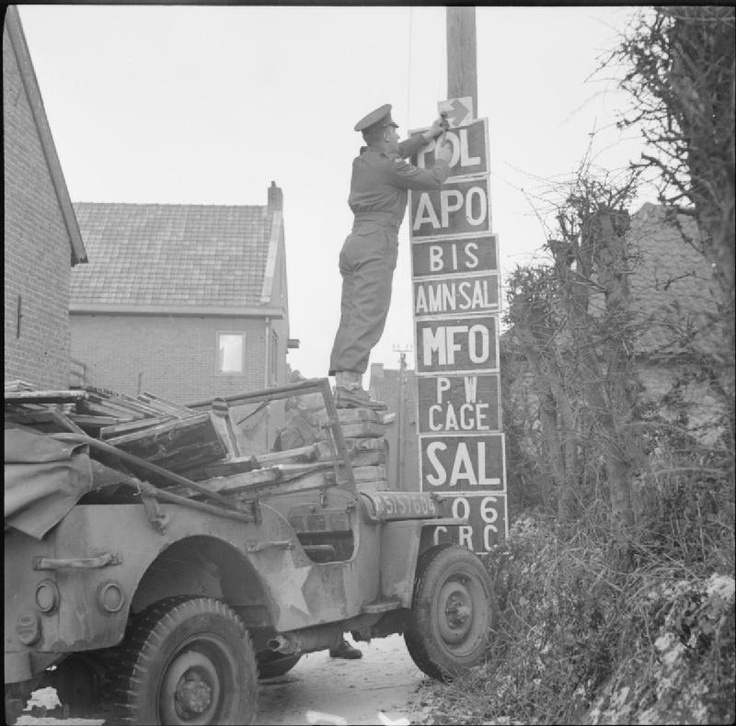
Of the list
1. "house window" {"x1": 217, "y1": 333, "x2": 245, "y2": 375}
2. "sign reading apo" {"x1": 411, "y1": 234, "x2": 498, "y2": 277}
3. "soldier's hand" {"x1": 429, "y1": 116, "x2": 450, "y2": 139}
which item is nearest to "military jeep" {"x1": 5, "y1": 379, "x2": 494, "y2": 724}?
"sign reading apo" {"x1": 411, "y1": 234, "x2": 498, "y2": 277}

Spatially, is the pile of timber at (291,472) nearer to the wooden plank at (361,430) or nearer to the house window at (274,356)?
the wooden plank at (361,430)

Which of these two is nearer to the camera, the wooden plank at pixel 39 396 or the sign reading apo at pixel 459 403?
the wooden plank at pixel 39 396

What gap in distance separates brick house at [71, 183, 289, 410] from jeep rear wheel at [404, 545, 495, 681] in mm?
7707

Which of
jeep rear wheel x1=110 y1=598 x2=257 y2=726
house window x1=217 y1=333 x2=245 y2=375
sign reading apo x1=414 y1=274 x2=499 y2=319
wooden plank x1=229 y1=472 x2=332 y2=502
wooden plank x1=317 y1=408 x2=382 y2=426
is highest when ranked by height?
house window x1=217 y1=333 x2=245 y2=375

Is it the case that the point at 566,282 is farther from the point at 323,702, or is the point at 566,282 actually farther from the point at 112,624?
the point at 112,624

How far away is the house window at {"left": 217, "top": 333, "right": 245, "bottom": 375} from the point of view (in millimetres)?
16797

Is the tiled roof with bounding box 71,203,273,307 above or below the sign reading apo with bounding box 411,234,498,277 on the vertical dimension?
above

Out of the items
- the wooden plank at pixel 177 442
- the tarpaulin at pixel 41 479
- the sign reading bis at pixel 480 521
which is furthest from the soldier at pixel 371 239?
the tarpaulin at pixel 41 479

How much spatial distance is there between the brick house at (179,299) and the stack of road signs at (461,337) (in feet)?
18.6

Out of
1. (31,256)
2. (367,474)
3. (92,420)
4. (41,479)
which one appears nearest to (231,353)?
(31,256)

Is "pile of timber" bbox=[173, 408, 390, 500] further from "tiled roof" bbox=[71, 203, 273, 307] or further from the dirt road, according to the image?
"tiled roof" bbox=[71, 203, 273, 307]

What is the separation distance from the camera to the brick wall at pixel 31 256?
460 inches

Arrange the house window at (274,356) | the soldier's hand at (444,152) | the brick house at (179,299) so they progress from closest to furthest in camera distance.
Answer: the soldier's hand at (444,152), the brick house at (179,299), the house window at (274,356)

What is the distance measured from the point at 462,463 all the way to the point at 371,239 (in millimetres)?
2031
